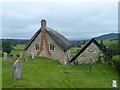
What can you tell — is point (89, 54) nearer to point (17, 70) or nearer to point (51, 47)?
point (51, 47)

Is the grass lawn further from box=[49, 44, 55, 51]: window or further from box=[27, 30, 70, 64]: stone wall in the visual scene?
box=[49, 44, 55, 51]: window

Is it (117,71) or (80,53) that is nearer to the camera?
(117,71)

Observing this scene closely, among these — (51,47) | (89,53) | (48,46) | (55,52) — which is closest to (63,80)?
(89,53)

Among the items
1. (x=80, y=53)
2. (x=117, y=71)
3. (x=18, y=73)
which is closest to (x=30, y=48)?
(x=80, y=53)

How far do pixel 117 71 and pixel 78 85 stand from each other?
905 cm

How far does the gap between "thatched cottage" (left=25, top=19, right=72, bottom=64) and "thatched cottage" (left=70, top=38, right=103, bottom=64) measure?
4.77 meters

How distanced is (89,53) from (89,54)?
0.50ft

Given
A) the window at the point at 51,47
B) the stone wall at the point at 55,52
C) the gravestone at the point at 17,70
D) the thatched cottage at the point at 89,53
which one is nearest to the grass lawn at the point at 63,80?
the gravestone at the point at 17,70

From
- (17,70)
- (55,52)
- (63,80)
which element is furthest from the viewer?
(55,52)

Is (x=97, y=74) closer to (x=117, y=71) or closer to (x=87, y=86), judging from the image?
(x=117, y=71)

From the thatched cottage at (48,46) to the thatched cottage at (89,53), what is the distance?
477 centimetres

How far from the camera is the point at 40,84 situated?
20.9 metres

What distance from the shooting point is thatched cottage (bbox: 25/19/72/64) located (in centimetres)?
4092

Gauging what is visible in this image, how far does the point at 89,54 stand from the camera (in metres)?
34.6
